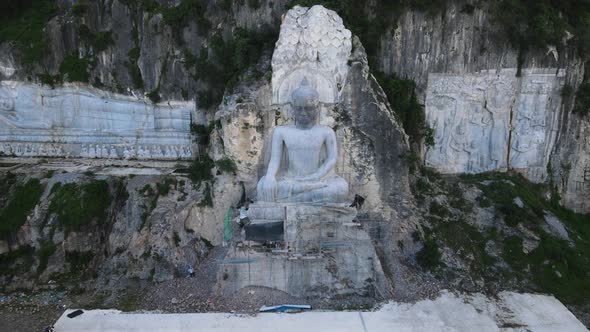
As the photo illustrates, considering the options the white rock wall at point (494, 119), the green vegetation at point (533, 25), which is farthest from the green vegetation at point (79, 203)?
the green vegetation at point (533, 25)

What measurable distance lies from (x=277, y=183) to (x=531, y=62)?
308 inches

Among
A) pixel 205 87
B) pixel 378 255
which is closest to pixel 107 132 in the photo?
pixel 205 87

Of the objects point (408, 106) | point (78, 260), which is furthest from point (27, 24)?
point (408, 106)

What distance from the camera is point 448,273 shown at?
430 inches

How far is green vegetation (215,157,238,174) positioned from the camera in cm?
1156

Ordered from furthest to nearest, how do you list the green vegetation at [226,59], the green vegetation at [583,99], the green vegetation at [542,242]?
the green vegetation at [583,99] → the green vegetation at [226,59] → the green vegetation at [542,242]

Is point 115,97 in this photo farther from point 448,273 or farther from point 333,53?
point 448,273

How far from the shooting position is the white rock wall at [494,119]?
1329 centimetres

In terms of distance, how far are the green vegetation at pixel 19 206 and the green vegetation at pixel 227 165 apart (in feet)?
16.8

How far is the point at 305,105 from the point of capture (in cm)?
1017

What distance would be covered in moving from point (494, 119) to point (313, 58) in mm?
5842

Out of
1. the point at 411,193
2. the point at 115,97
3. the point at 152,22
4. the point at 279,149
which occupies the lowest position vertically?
the point at 411,193

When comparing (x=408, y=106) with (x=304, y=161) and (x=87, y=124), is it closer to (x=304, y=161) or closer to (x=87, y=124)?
(x=304, y=161)

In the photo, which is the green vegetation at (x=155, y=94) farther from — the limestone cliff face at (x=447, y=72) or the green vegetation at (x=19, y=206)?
the green vegetation at (x=19, y=206)
